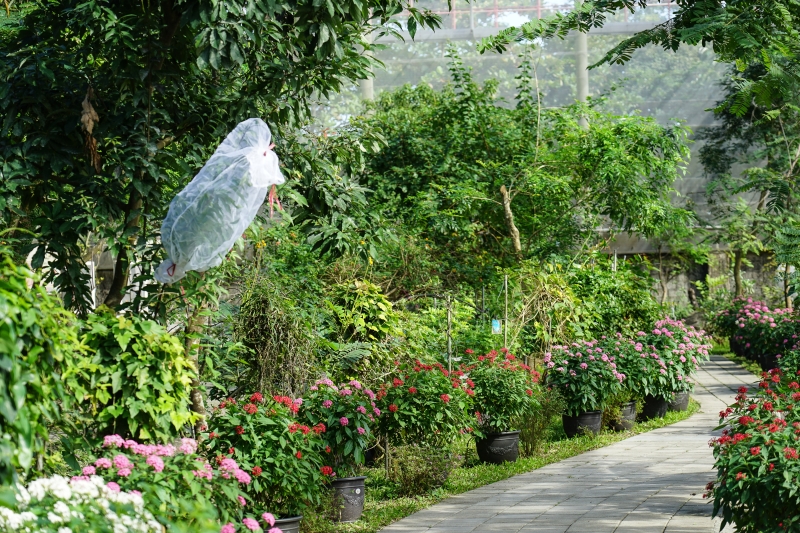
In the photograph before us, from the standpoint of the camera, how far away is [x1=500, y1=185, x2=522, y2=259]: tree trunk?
10.3 m

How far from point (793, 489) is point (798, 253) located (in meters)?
3.42

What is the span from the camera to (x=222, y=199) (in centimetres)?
371

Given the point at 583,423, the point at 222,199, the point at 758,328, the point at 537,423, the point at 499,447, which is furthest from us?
the point at 758,328

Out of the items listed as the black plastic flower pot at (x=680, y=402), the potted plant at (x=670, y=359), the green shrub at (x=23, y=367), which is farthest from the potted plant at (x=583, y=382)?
the green shrub at (x=23, y=367)

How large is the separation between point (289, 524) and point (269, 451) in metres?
0.44

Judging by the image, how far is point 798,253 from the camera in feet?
22.0

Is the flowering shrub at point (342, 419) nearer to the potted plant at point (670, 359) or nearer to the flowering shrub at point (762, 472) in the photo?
the flowering shrub at point (762, 472)

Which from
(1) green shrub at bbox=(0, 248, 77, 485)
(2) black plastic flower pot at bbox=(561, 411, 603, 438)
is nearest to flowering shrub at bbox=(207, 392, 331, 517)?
(1) green shrub at bbox=(0, 248, 77, 485)

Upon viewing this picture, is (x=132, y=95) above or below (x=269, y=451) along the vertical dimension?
above

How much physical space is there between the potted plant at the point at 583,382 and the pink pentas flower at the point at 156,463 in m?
5.69

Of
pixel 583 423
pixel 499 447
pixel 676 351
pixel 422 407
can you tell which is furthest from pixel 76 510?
pixel 676 351

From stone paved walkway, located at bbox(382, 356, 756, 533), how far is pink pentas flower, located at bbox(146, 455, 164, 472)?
7.47ft

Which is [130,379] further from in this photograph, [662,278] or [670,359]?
[662,278]

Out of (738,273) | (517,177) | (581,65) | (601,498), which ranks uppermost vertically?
(581,65)
